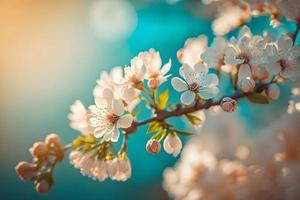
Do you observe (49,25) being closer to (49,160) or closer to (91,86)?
(91,86)

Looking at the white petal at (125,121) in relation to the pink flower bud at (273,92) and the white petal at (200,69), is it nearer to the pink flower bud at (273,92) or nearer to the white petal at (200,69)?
the white petal at (200,69)

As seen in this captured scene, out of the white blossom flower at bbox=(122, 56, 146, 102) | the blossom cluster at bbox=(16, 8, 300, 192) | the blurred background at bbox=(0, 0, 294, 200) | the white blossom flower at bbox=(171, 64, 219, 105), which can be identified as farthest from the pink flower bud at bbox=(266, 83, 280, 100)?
the blurred background at bbox=(0, 0, 294, 200)

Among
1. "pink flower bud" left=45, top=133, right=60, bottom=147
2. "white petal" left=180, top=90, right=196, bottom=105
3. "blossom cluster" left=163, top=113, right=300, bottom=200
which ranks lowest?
"blossom cluster" left=163, top=113, right=300, bottom=200

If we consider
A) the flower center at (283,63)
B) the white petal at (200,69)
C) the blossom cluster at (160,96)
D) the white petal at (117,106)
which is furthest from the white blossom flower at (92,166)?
the flower center at (283,63)

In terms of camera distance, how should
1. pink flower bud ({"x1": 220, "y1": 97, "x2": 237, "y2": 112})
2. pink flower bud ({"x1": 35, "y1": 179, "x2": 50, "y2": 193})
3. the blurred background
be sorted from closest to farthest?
pink flower bud ({"x1": 220, "y1": 97, "x2": 237, "y2": 112}), pink flower bud ({"x1": 35, "y1": 179, "x2": 50, "y2": 193}), the blurred background

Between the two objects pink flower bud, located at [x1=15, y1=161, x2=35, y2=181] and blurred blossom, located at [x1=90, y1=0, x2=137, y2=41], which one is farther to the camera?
blurred blossom, located at [x1=90, y1=0, x2=137, y2=41]

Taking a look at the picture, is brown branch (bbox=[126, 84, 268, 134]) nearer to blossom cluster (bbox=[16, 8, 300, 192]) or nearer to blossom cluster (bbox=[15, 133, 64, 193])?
blossom cluster (bbox=[16, 8, 300, 192])

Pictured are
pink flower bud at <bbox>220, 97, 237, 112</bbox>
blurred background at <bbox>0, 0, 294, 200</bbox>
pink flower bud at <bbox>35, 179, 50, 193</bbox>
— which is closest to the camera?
pink flower bud at <bbox>220, 97, 237, 112</bbox>
